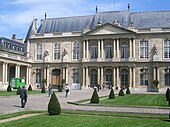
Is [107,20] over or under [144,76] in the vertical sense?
over

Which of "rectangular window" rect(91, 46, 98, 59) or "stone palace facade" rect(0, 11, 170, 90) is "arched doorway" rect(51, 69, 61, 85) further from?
"rectangular window" rect(91, 46, 98, 59)

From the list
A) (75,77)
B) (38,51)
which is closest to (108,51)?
(75,77)

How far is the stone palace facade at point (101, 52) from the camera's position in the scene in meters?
53.3

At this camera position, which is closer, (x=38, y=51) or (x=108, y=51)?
(x=108, y=51)

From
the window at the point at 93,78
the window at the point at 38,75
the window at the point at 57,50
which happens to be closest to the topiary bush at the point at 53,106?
the window at the point at 93,78

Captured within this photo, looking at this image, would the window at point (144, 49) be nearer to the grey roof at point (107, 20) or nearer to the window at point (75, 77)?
the grey roof at point (107, 20)

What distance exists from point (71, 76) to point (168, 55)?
1944 centimetres

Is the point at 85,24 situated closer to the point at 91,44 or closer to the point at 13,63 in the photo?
the point at 91,44

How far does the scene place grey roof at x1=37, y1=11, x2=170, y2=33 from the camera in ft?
185

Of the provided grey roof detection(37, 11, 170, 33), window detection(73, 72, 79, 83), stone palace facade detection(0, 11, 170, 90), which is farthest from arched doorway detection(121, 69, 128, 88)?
grey roof detection(37, 11, 170, 33)

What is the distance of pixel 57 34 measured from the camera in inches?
2363

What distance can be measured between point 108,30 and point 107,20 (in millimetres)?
5969

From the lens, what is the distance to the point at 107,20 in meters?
60.2

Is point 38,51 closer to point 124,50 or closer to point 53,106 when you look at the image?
point 124,50
